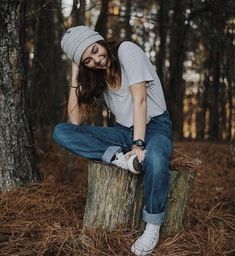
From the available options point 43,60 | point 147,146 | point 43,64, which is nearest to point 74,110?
point 147,146

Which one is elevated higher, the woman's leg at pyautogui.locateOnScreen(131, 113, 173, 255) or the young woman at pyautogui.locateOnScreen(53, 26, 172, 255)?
the young woman at pyautogui.locateOnScreen(53, 26, 172, 255)

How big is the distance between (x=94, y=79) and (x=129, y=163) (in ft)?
2.75

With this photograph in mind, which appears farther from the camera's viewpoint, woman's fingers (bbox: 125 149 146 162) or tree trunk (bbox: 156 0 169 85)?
tree trunk (bbox: 156 0 169 85)

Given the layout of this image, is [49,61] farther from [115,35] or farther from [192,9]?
[192,9]

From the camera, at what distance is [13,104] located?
386 centimetres

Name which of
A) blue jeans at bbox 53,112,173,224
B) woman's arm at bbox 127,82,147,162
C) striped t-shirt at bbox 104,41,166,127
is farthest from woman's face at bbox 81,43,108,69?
blue jeans at bbox 53,112,173,224

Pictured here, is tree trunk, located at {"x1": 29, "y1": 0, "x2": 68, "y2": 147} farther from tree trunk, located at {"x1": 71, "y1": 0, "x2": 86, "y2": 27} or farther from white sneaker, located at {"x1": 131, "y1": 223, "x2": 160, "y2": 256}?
white sneaker, located at {"x1": 131, "y1": 223, "x2": 160, "y2": 256}

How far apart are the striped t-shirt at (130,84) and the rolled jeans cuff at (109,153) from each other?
321 mm

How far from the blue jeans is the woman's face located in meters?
0.54

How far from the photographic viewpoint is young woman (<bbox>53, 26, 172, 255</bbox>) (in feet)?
9.73

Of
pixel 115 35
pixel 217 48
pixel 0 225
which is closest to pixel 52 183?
pixel 0 225

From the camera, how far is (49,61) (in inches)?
339

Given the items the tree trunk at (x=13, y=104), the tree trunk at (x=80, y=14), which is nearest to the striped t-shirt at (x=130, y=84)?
the tree trunk at (x=13, y=104)

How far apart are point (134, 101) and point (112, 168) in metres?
0.54
